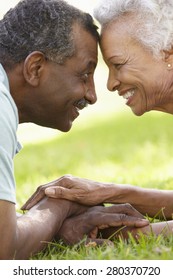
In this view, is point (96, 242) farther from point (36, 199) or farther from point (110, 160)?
point (110, 160)

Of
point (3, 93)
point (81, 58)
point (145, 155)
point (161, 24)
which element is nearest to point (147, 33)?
point (161, 24)

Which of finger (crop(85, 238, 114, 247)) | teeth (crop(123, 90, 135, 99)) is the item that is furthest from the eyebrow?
finger (crop(85, 238, 114, 247))

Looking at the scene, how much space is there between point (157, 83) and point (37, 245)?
1.66 m

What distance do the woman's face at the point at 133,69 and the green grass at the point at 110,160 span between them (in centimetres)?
127

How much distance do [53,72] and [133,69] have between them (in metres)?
0.68

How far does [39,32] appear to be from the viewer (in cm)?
516

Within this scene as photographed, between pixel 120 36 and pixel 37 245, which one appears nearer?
pixel 37 245

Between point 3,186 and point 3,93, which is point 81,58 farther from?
point 3,186

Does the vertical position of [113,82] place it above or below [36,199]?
above

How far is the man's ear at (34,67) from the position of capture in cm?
508

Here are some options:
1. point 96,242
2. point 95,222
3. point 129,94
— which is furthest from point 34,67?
point 96,242

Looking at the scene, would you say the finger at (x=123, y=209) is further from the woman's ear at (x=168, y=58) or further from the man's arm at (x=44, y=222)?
the woman's ear at (x=168, y=58)

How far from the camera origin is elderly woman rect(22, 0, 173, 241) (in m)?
5.25

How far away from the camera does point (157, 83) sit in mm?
5500
